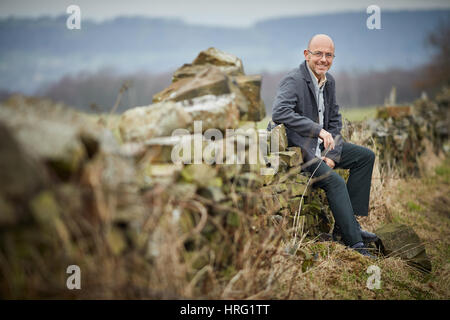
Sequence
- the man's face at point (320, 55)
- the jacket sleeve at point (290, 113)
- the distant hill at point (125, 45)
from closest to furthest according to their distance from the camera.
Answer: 1. the jacket sleeve at point (290, 113)
2. the man's face at point (320, 55)
3. the distant hill at point (125, 45)

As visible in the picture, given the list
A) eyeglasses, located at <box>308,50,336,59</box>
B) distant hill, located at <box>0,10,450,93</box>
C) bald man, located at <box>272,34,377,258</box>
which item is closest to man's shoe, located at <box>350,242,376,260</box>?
bald man, located at <box>272,34,377,258</box>

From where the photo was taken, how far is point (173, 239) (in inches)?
79.4

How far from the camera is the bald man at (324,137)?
11.9 feet

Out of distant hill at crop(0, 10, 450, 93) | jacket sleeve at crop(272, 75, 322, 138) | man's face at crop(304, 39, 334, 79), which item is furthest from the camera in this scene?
distant hill at crop(0, 10, 450, 93)

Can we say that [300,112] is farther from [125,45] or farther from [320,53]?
[125,45]

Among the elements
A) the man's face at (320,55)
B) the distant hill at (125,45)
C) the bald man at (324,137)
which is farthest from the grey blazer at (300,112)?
the distant hill at (125,45)

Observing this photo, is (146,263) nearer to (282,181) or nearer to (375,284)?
(282,181)

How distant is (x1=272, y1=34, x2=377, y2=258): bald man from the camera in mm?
3625

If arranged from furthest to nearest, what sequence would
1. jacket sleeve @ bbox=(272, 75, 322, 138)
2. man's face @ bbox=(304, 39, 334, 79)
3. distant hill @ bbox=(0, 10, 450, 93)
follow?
distant hill @ bbox=(0, 10, 450, 93) < man's face @ bbox=(304, 39, 334, 79) < jacket sleeve @ bbox=(272, 75, 322, 138)

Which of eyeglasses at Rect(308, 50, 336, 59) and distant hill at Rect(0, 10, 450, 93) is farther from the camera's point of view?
distant hill at Rect(0, 10, 450, 93)

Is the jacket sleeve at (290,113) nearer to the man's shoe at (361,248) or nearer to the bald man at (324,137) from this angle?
the bald man at (324,137)

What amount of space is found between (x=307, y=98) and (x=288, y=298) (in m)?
2.15

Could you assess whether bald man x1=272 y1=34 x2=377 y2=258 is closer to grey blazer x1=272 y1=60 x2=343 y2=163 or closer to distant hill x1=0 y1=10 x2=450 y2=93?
grey blazer x1=272 y1=60 x2=343 y2=163
